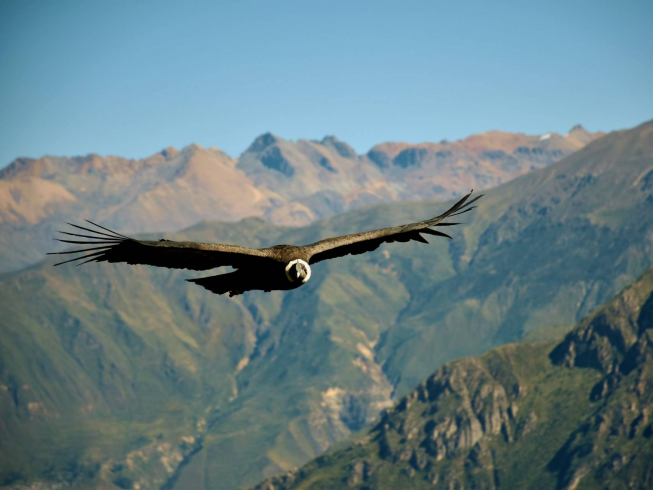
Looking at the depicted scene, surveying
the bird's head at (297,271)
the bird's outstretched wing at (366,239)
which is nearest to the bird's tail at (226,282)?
the bird's outstretched wing at (366,239)

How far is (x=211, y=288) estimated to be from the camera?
5244cm

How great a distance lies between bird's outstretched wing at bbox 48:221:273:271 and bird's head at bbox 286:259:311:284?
158 cm

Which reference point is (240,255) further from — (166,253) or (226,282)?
(226,282)

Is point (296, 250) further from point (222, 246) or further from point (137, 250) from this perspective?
point (137, 250)

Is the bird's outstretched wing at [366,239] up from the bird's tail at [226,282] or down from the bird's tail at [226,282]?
up

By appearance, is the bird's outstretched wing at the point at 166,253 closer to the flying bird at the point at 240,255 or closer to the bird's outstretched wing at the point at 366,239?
the flying bird at the point at 240,255

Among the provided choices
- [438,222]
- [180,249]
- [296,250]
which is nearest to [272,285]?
[296,250]

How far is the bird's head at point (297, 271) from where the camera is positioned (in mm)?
48094

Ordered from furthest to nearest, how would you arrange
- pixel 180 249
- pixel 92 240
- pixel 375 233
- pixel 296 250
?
1. pixel 375 233
2. pixel 296 250
3. pixel 180 249
4. pixel 92 240

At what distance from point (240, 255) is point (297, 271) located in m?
3.03

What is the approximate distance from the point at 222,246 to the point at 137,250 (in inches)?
186

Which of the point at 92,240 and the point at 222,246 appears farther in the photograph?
the point at 222,246

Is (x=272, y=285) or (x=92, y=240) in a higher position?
(x=92, y=240)

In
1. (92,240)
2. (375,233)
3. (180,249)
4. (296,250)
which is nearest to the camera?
(92,240)
